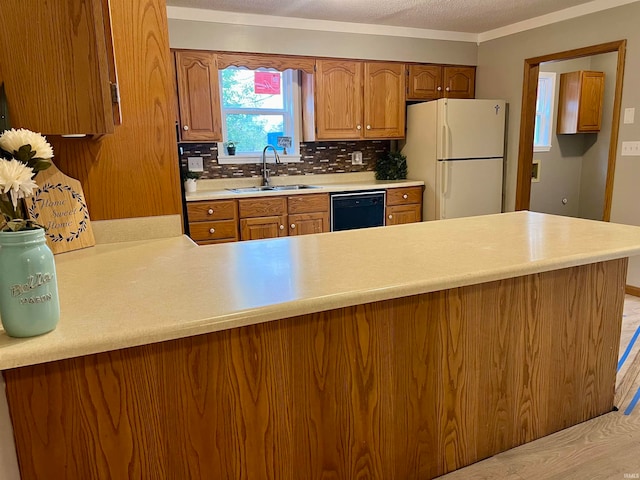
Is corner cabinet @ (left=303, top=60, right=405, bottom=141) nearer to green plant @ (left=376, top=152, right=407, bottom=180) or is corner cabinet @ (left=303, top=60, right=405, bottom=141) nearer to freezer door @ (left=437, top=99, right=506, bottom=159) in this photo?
green plant @ (left=376, top=152, right=407, bottom=180)

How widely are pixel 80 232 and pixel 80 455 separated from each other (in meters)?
1.03

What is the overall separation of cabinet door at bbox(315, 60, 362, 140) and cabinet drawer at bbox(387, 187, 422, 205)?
657 millimetres

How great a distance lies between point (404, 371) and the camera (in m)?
1.46

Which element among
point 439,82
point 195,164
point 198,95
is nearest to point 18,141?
point 198,95

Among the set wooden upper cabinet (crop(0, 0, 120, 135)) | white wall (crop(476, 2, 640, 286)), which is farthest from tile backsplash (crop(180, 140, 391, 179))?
wooden upper cabinet (crop(0, 0, 120, 135))

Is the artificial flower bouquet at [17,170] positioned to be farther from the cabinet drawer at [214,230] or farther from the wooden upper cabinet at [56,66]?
the cabinet drawer at [214,230]

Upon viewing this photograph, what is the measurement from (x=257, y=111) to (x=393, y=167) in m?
1.47

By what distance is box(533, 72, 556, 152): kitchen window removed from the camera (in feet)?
17.6

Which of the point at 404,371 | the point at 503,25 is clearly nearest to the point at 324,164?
the point at 503,25

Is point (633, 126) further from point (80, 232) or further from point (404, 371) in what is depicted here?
point (80, 232)

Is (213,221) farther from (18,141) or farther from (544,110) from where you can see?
(544,110)

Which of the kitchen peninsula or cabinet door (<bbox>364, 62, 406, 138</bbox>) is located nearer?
the kitchen peninsula

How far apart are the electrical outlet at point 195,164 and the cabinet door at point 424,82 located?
211 cm

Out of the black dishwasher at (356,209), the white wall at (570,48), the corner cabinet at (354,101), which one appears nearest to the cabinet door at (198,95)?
the corner cabinet at (354,101)
